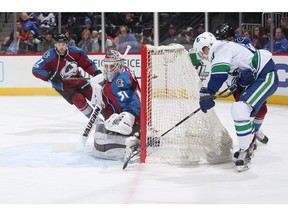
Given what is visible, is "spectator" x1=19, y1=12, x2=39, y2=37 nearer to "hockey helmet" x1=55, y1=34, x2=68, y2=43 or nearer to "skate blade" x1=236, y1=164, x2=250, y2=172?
"hockey helmet" x1=55, y1=34, x2=68, y2=43

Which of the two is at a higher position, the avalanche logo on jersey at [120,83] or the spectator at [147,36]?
the spectator at [147,36]

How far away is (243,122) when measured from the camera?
4094 millimetres

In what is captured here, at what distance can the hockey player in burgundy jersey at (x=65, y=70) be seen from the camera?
5770mm

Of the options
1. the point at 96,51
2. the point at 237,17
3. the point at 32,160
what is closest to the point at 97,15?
the point at 96,51

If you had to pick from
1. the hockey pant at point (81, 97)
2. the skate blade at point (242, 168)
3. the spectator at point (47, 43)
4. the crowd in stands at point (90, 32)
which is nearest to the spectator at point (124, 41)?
the crowd in stands at point (90, 32)

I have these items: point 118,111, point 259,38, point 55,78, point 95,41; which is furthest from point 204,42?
point 95,41

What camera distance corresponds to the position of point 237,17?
941cm

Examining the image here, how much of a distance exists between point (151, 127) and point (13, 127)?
92.0 inches

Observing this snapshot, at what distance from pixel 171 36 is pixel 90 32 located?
1.28 metres

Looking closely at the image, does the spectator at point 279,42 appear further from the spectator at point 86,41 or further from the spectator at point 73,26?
the spectator at point 73,26

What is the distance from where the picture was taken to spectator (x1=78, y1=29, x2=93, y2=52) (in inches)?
392

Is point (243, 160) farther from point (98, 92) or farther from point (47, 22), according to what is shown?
point (47, 22)
